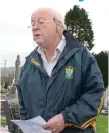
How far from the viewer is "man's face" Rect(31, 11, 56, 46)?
2.45 metres

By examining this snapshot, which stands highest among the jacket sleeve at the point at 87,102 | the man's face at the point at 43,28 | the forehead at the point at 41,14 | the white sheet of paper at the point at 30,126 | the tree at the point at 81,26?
the tree at the point at 81,26

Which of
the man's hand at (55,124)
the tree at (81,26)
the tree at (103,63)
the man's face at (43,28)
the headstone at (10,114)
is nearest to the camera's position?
the man's hand at (55,124)

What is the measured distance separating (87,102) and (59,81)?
0.19 m

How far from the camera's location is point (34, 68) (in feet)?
8.24

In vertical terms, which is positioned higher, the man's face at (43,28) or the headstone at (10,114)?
the man's face at (43,28)

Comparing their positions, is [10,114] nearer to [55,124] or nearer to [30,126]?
[30,126]

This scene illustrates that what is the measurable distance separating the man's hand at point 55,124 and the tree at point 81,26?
43.9 m

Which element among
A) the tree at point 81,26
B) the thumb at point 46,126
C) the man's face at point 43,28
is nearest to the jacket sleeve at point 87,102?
the thumb at point 46,126

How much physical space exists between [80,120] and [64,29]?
56 centimetres

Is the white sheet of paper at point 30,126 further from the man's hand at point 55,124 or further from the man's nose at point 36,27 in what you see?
the man's nose at point 36,27

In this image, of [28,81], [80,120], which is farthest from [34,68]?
[80,120]

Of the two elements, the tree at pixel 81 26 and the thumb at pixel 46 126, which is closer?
the thumb at pixel 46 126

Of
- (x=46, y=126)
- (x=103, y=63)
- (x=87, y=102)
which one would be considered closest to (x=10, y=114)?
(x=46, y=126)

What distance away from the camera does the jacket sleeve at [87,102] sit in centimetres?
235
